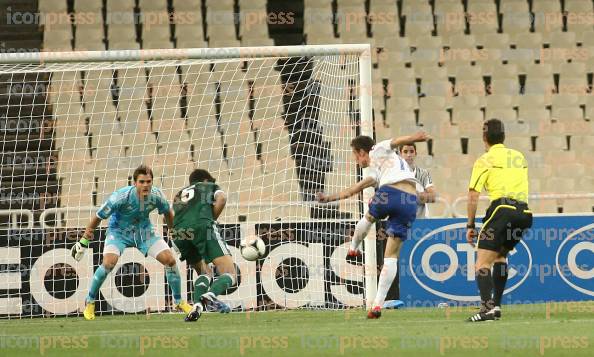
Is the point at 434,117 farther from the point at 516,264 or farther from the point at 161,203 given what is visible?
the point at 161,203

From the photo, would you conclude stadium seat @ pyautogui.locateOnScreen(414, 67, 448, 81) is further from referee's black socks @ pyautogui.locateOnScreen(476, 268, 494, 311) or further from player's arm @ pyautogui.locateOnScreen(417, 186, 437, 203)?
referee's black socks @ pyautogui.locateOnScreen(476, 268, 494, 311)

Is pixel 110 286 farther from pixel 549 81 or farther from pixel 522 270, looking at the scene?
pixel 549 81

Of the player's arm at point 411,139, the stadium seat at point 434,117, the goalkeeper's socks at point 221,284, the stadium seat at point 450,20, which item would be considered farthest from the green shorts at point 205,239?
the stadium seat at point 450,20

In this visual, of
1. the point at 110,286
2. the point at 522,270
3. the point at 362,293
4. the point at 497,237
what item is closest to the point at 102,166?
the point at 110,286

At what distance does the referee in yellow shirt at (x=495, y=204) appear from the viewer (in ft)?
30.7

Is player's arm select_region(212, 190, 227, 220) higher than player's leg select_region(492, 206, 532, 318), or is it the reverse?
player's arm select_region(212, 190, 227, 220)

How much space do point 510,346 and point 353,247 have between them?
10.7 feet

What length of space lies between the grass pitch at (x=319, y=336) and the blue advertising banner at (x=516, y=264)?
1611 millimetres

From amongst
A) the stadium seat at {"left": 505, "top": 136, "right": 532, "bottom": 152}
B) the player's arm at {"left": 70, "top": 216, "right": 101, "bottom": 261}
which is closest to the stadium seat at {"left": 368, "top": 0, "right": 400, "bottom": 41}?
the stadium seat at {"left": 505, "top": 136, "right": 532, "bottom": 152}

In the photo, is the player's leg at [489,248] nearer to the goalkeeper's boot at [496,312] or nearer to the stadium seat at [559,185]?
the goalkeeper's boot at [496,312]

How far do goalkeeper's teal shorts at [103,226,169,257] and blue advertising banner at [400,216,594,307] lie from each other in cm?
283

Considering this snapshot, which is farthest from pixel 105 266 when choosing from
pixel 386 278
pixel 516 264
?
pixel 516 264

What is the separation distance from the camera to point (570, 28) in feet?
62.8

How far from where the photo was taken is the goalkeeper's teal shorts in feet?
37.1
